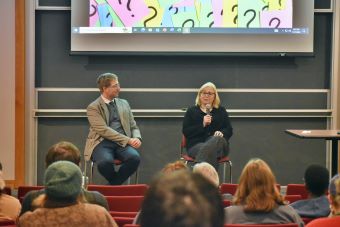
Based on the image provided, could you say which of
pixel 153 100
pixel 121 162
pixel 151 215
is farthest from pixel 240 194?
pixel 153 100

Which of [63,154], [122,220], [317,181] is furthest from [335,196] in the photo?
[63,154]

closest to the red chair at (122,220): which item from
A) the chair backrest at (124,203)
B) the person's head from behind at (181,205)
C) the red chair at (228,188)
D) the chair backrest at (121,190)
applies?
the chair backrest at (124,203)

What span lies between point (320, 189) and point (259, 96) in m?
3.57

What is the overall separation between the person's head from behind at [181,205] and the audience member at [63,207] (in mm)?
1587

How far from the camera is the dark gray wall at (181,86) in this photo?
6609mm

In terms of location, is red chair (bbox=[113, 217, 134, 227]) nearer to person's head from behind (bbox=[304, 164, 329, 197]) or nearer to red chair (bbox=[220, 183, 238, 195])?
person's head from behind (bbox=[304, 164, 329, 197])

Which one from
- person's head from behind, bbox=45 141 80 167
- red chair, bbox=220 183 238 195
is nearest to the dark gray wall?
red chair, bbox=220 183 238 195

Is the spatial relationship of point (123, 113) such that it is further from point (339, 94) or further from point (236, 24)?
point (339, 94)

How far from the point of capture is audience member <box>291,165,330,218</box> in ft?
10.4

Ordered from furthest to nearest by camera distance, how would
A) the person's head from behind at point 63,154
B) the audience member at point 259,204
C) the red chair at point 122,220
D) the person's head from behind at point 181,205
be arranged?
the person's head from behind at point 63,154, the red chair at point 122,220, the audience member at point 259,204, the person's head from behind at point 181,205

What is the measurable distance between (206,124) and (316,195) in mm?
2507

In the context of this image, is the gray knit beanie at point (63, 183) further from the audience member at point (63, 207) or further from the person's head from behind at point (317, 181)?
the person's head from behind at point (317, 181)

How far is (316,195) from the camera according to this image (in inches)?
126

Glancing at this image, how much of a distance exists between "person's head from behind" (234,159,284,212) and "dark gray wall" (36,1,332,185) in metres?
3.73
